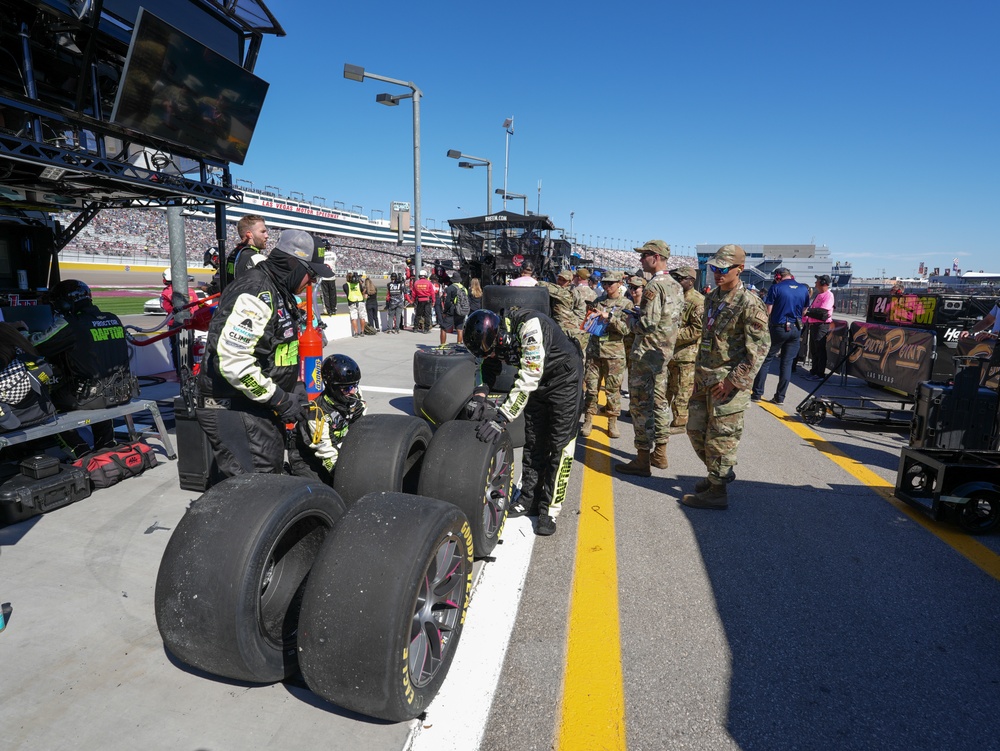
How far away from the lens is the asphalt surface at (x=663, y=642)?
2.04 meters

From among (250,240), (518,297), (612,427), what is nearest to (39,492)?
(250,240)

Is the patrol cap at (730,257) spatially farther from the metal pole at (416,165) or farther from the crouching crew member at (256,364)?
the metal pole at (416,165)

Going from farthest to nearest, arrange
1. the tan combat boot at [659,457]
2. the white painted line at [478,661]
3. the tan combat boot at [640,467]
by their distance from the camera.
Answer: the tan combat boot at [659,457]
the tan combat boot at [640,467]
the white painted line at [478,661]

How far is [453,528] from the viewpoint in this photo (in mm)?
2223

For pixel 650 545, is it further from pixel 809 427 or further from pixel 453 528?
pixel 809 427

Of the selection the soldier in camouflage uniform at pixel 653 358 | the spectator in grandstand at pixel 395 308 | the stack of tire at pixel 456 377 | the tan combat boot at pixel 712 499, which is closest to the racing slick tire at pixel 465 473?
the stack of tire at pixel 456 377

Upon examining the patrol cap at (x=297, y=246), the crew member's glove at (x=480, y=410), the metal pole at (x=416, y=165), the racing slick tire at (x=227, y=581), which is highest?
the metal pole at (x=416, y=165)

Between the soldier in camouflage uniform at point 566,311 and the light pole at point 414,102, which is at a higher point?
the light pole at point 414,102

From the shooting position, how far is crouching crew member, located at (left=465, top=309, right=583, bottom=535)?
11.2ft

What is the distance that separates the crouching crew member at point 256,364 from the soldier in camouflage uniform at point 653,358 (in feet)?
10.4

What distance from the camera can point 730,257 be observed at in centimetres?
428

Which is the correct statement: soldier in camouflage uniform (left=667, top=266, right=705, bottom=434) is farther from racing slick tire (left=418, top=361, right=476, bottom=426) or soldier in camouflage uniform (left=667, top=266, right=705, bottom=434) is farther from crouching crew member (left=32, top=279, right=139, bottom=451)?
crouching crew member (left=32, top=279, right=139, bottom=451)

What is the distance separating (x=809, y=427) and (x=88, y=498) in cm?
765

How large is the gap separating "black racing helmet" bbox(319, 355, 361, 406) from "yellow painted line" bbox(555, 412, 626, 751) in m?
1.87
